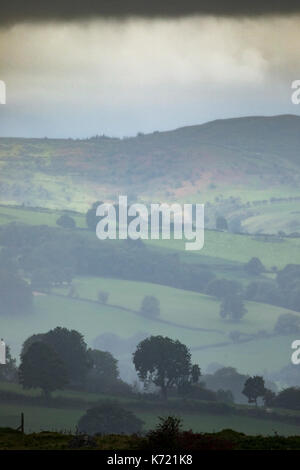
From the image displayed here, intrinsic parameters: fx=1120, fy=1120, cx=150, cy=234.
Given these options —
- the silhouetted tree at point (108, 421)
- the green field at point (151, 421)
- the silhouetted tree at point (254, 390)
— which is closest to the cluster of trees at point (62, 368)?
the green field at point (151, 421)

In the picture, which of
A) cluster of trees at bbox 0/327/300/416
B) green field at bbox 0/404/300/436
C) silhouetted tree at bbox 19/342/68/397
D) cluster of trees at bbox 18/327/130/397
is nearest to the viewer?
green field at bbox 0/404/300/436

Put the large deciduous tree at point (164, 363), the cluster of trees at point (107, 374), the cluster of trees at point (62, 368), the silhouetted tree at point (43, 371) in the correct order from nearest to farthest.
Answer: the silhouetted tree at point (43, 371) < the cluster of trees at point (62, 368) < the cluster of trees at point (107, 374) < the large deciduous tree at point (164, 363)

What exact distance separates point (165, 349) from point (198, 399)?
25.2 meters

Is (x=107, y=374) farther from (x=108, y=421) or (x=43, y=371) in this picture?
(x=108, y=421)

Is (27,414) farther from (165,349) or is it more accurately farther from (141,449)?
(141,449)

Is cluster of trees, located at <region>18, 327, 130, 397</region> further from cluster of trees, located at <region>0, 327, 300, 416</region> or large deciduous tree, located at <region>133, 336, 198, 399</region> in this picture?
large deciduous tree, located at <region>133, 336, 198, 399</region>

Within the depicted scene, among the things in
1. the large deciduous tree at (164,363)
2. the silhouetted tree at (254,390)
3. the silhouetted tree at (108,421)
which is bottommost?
the silhouetted tree at (108,421)

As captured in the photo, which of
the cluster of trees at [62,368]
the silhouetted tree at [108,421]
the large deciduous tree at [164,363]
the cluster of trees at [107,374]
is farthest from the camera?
the large deciduous tree at [164,363]

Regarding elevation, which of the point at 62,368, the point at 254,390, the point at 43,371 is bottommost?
the point at 254,390

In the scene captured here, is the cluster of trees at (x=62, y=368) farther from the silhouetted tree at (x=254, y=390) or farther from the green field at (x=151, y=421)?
the silhouetted tree at (x=254, y=390)

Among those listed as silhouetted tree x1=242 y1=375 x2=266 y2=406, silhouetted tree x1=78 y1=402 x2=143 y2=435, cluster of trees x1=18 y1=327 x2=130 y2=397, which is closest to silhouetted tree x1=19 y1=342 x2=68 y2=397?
cluster of trees x1=18 y1=327 x2=130 y2=397

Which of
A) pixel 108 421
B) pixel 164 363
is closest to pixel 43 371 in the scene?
pixel 108 421

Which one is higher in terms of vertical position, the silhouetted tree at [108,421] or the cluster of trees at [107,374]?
the cluster of trees at [107,374]
